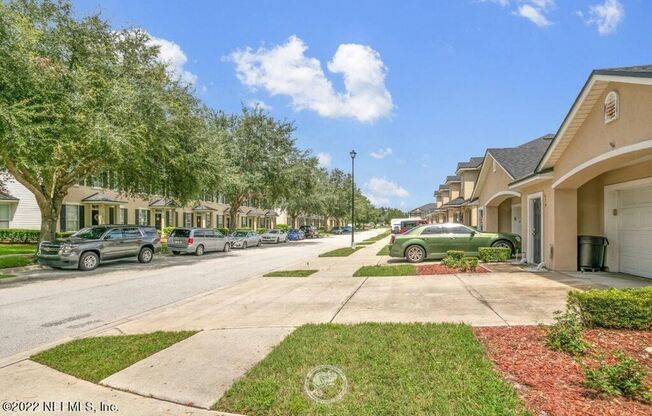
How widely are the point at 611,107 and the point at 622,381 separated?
25.5 ft

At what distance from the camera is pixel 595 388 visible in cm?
402

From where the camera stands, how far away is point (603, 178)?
504 inches

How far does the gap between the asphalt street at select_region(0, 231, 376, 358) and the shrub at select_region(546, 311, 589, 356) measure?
7.46m

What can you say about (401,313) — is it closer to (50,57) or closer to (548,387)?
(548,387)

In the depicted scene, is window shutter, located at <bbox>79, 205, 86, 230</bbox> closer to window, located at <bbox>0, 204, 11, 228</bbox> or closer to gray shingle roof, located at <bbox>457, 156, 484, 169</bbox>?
window, located at <bbox>0, 204, 11, 228</bbox>

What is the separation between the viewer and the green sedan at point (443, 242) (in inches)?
671

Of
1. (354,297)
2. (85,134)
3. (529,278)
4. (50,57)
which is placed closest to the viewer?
(354,297)

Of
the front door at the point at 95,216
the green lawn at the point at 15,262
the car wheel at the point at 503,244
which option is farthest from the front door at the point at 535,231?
the front door at the point at 95,216

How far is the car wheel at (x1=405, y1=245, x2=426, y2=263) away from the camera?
56.5ft

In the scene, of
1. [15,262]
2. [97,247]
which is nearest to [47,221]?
[15,262]

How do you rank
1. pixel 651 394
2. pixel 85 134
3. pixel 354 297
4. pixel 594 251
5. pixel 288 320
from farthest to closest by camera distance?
1. pixel 85 134
2. pixel 594 251
3. pixel 354 297
4. pixel 288 320
5. pixel 651 394

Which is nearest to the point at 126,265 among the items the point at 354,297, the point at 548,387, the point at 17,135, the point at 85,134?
the point at 85,134

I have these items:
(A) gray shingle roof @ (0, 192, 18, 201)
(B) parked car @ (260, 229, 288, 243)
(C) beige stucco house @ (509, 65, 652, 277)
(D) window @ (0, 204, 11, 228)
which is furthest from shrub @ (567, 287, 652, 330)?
(B) parked car @ (260, 229, 288, 243)

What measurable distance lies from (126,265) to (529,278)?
16.1 metres
